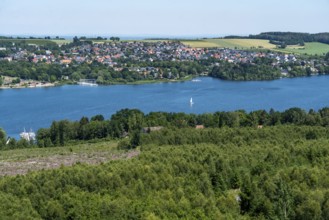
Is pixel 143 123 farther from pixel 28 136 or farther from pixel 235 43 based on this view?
pixel 235 43

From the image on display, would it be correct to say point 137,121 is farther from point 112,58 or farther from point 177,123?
point 112,58

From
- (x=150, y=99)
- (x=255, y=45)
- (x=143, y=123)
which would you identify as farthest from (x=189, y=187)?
(x=255, y=45)

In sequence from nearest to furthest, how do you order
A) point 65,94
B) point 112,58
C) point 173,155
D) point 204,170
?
point 204,170 < point 173,155 < point 65,94 < point 112,58

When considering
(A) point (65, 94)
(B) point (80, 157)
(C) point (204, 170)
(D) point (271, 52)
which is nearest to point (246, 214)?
(C) point (204, 170)

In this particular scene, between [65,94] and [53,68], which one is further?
[53,68]

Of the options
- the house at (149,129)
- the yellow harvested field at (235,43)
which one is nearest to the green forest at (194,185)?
the house at (149,129)

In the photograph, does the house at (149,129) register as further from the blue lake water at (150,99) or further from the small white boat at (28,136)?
the blue lake water at (150,99)
